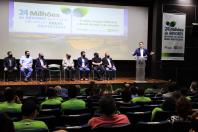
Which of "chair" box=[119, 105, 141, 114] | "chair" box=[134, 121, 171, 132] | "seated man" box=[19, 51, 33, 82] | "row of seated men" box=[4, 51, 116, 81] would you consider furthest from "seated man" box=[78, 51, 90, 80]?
"chair" box=[134, 121, 171, 132]

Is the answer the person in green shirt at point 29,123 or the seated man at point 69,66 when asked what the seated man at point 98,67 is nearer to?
the seated man at point 69,66

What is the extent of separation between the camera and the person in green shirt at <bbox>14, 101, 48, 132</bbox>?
3.12 metres

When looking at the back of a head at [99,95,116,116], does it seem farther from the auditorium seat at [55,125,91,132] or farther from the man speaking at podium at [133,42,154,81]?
the man speaking at podium at [133,42,154,81]

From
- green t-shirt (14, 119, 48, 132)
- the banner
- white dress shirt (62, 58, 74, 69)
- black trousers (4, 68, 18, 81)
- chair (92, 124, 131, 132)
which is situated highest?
the banner

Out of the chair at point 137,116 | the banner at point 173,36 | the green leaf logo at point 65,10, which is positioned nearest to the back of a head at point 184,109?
the chair at point 137,116

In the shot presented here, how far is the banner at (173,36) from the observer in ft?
46.9

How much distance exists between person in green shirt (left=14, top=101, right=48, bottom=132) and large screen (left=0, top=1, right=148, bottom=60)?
963 cm

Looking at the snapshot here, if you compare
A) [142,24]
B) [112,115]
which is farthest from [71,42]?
[112,115]

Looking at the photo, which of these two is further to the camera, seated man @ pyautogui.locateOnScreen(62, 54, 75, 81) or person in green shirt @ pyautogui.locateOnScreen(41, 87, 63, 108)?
seated man @ pyautogui.locateOnScreen(62, 54, 75, 81)

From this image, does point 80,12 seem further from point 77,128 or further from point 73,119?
point 77,128

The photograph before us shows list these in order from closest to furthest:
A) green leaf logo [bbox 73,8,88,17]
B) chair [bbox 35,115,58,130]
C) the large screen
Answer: chair [bbox 35,115,58,130]
the large screen
green leaf logo [bbox 73,8,88,17]

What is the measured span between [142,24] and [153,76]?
2306 mm

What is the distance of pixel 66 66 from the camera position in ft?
40.1

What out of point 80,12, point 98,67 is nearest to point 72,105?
point 98,67
